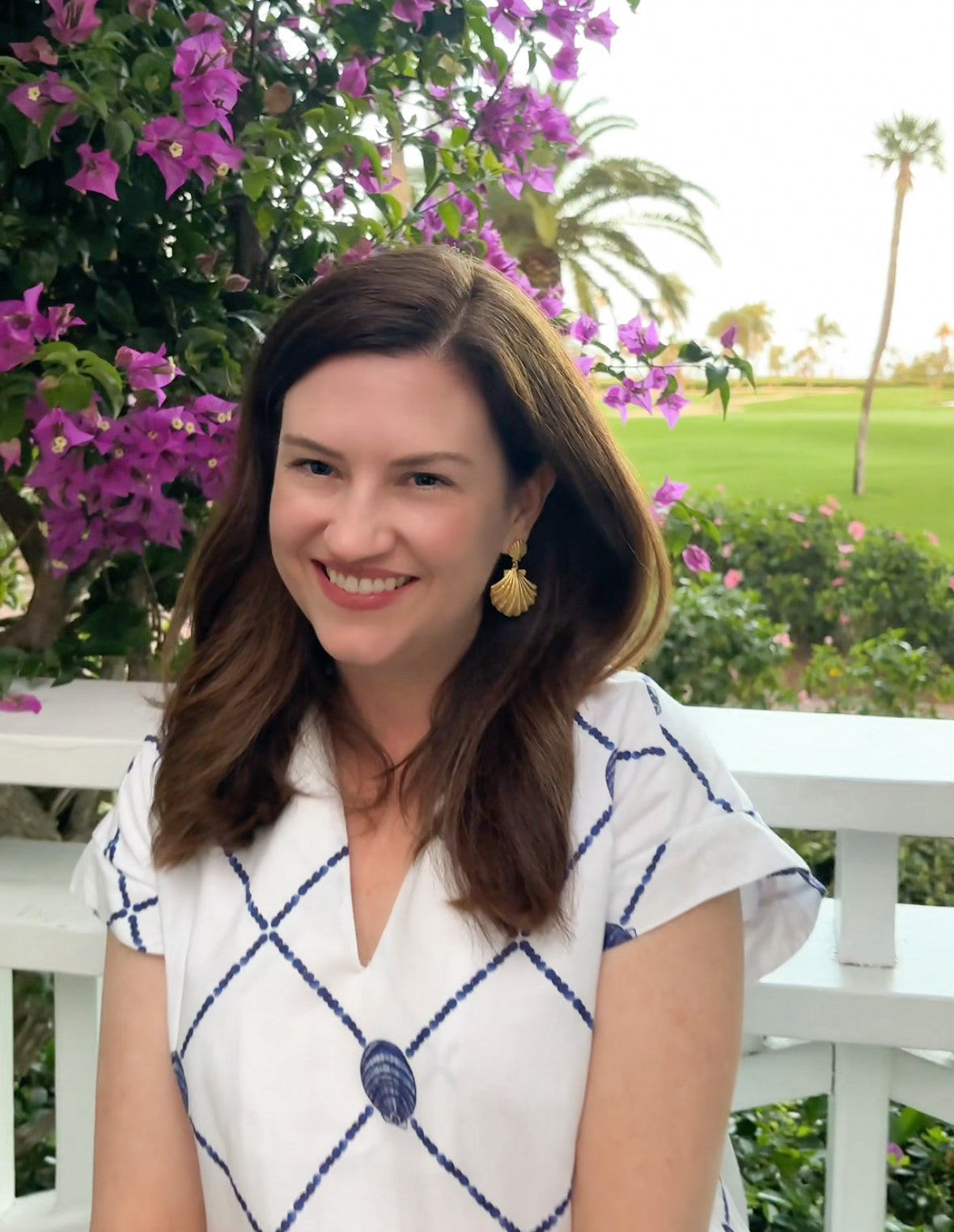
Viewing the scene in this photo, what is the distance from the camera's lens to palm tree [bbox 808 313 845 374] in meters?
2.03

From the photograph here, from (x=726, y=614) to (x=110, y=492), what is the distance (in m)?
1.55

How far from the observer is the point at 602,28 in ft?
4.40

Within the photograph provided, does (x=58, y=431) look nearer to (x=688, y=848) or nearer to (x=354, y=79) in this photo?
(x=354, y=79)

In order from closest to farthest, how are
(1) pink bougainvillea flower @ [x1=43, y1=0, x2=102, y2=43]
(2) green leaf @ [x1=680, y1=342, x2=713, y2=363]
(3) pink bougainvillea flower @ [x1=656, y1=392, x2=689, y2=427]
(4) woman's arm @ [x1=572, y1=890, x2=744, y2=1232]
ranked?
(4) woman's arm @ [x1=572, y1=890, x2=744, y2=1232] < (1) pink bougainvillea flower @ [x1=43, y1=0, x2=102, y2=43] < (2) green leaf @ [x1=680, y1=342, x2=713, y2=363] < (3) pink bougainvillea flower @ [x1=656, y1=392, x2=689, y2=427]

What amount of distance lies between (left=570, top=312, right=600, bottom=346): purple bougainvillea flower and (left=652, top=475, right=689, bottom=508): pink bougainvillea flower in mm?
184

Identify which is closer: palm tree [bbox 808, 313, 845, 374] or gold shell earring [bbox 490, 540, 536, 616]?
gold shell earring [bbox 490, 540, 536, 616]

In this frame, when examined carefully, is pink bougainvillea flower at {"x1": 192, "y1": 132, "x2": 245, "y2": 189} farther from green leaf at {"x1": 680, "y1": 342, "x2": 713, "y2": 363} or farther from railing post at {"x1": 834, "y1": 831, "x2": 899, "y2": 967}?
railing post at {"x1": 834, "y1": 831, "x2": 899, "y2": 967}

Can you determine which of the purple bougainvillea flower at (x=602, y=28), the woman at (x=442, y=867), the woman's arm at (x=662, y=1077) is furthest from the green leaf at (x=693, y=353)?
the woman's arm at (x=662, y=1077)

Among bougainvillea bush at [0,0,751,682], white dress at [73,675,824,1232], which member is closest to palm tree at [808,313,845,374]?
bougainvillea bush at [0,0,751,682]

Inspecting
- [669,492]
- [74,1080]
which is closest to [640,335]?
[669,492]

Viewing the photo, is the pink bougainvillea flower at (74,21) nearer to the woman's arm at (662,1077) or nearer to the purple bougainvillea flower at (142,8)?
the purple bougainvillea flower at (142,8)

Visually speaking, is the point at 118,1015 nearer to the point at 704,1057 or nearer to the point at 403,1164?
the point at 403,1164

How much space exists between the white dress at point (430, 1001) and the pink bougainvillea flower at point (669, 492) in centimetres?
35

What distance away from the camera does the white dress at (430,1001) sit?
3.24ft
